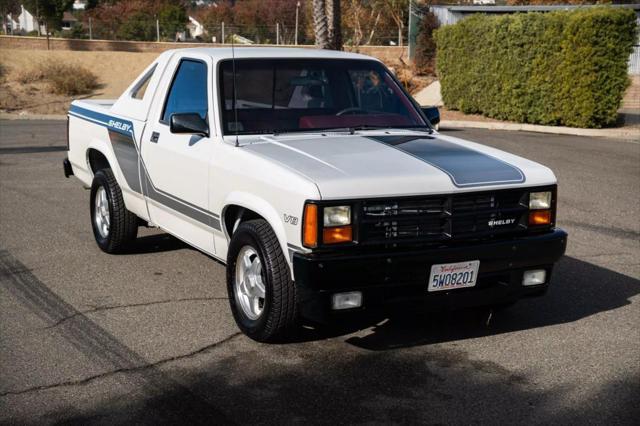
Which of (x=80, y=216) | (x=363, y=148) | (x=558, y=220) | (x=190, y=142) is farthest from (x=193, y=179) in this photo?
(x=558, y=220)

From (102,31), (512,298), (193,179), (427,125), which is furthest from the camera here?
(102,31)

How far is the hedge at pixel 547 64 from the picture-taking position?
19.7 meters

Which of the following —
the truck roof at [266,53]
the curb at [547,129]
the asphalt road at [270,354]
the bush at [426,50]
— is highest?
the bush at [426,50]

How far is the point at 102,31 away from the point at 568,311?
4966 cm

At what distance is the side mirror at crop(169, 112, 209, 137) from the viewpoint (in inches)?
234

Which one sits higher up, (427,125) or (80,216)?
(427,125)

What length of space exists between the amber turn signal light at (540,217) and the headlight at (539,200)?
3 centimetres

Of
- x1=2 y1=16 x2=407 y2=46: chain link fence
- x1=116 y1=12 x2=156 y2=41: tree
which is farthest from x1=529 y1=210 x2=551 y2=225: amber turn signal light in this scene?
x1=116 y1=12 x2=156 y2=41: tree

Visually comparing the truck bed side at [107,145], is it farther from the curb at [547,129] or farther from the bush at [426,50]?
the bush at [426,50]

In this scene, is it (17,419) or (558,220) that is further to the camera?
(558,220)

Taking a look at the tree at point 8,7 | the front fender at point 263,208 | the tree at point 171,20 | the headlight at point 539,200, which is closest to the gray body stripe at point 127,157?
the front fender at point 263,208

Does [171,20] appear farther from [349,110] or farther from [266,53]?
[349,110]

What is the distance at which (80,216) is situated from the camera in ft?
31.1

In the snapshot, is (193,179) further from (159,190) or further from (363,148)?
(363,148)
